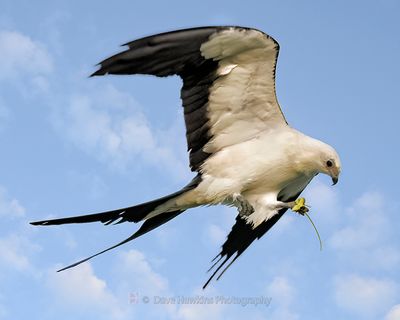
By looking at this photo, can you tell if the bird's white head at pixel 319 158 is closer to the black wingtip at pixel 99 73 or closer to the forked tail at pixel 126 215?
the forked tail at pixel 126 215

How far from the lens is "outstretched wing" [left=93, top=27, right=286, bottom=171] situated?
6.98m

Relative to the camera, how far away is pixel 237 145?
27.1 feet

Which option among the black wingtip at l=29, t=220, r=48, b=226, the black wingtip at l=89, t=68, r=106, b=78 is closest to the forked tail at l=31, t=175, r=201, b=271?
the black wingtip at l=29, t=220, r=48, b=226

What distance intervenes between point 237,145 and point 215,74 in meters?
0.89

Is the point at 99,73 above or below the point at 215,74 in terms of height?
below

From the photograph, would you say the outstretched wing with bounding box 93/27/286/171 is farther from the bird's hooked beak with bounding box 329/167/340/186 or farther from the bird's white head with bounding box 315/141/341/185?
the bird's hooked beak with bounding box 329/167/340/186

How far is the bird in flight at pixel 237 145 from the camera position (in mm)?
7723

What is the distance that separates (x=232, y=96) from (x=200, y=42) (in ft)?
3.16

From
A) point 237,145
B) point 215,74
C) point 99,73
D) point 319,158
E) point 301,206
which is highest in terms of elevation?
point 215,74

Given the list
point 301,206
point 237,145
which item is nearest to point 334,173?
point 301,206

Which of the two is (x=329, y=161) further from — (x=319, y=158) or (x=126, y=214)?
(x=126, y=214)

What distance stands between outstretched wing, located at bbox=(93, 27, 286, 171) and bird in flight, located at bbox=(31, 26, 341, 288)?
0.4 inches

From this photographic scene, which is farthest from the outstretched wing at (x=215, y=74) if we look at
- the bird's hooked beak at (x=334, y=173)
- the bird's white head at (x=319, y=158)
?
the bird's hooked beak at (x=334, y=173)

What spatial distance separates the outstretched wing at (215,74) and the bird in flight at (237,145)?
11 mm
